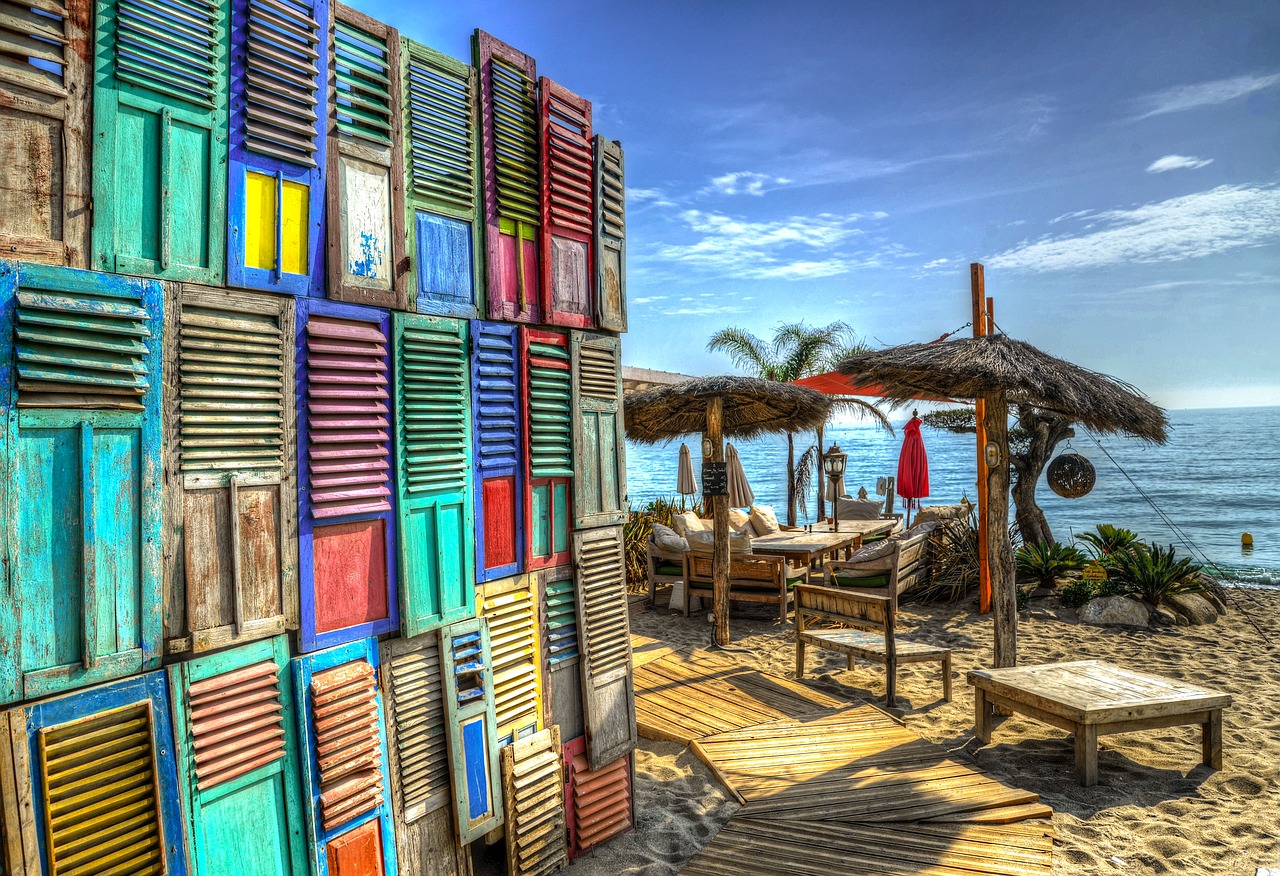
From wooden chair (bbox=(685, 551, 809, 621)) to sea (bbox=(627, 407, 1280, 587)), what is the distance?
279 cm

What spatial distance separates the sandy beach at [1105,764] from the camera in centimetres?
397

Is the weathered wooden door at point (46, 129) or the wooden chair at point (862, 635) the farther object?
the wooden chair at point (862, 635)

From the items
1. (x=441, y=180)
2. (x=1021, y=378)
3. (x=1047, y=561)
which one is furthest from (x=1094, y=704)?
(x=1047, y=561)

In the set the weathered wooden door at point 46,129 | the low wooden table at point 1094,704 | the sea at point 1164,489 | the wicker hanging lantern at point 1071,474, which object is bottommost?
the sea at point 1164,489

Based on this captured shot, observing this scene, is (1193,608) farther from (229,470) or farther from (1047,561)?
(229,470)

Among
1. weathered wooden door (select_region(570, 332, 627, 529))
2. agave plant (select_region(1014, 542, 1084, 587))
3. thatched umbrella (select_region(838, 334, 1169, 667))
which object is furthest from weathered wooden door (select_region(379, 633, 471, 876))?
agave plant (select_region(1014, 542, 1084, 587))

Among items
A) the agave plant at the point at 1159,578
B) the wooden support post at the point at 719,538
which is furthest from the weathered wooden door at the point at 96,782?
the agave plant at the point at 1159,578

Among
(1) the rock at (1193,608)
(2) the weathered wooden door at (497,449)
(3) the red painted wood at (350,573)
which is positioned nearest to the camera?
(3) the red painted wood at (350,573)

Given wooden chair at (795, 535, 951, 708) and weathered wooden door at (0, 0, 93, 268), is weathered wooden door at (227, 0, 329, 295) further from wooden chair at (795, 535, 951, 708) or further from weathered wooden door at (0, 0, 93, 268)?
wooden chair at (795, 535, 951, 708)

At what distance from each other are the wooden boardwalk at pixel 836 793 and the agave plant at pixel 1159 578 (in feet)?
17.7

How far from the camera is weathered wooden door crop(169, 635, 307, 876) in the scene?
97.4 inches

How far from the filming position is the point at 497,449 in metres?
3.71

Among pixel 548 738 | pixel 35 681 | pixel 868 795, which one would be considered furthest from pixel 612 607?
pixel 35 681

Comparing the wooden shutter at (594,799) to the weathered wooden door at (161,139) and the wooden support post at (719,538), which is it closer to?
the weathered wooden door at (161,139)
